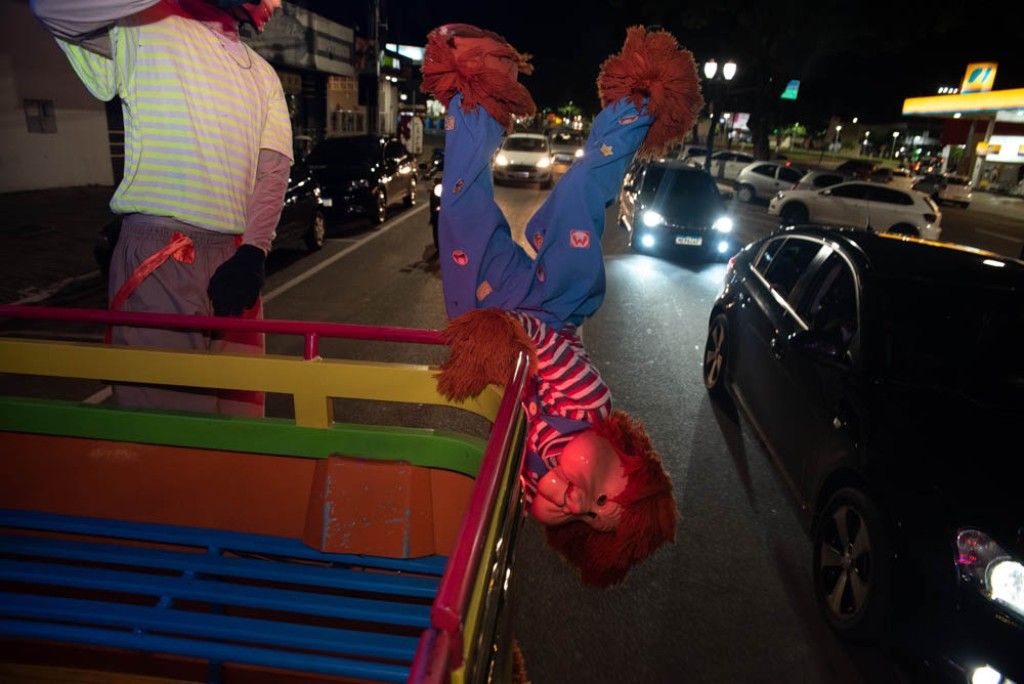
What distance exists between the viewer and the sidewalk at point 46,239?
799 centimetres

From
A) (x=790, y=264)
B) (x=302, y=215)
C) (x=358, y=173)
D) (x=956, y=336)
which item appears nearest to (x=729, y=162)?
(x=358, y=173)

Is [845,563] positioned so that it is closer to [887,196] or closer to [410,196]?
[410,196]

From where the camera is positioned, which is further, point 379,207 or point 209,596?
point 379,207

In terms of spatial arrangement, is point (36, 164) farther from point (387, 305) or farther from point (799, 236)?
point (799, 236)

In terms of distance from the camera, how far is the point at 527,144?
2181 cm

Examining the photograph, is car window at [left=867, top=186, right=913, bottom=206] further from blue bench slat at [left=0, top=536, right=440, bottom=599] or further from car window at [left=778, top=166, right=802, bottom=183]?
blue bench slat at [left=0, top=536, right=440, bottom=599]

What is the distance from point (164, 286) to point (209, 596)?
109 cm

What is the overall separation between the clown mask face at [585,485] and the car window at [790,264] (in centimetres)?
344

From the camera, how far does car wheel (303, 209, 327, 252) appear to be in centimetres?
1069

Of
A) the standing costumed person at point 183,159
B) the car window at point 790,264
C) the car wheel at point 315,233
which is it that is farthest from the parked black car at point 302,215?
the standing costumed person at point 183,159

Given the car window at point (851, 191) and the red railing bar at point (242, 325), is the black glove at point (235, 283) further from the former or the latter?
the car window at point (851, 191)

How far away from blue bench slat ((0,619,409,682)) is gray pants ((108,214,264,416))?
75 cm

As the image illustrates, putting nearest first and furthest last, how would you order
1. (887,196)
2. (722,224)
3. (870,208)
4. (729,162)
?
(722,224)
(887,196)
(870,208)
(729,162)

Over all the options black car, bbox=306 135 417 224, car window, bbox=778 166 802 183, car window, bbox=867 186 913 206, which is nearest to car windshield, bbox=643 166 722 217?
black car, bbox=306 135 417 224
